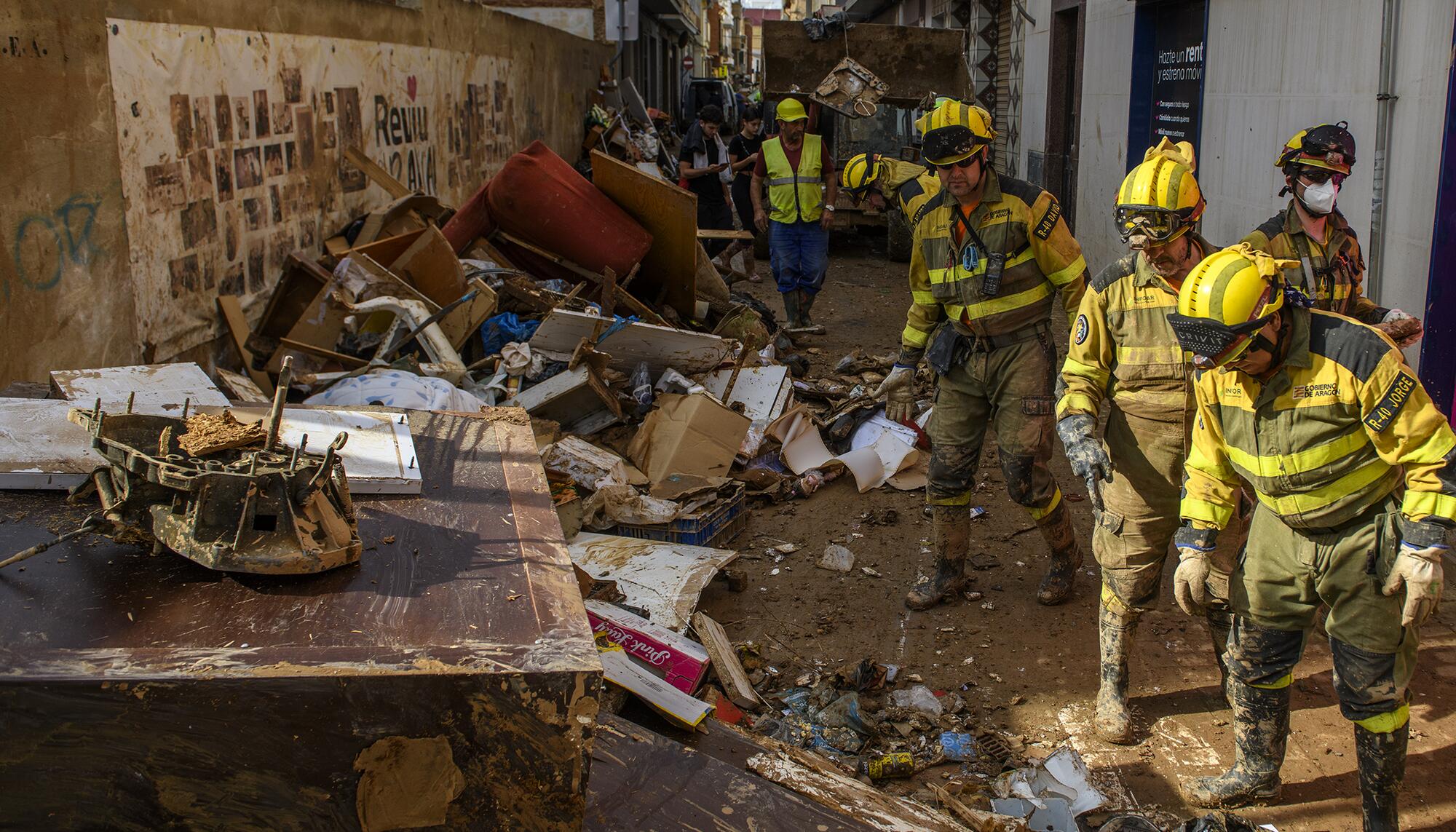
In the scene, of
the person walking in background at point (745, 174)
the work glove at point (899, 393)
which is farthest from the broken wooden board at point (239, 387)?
the person walking in background at point (745, 174)

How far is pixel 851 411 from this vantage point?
6883 millimetres

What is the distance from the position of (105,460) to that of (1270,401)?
8.67 feet

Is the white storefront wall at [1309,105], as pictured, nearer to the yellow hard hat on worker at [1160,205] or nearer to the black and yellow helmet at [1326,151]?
the black and yellow helmet at [1326,151]

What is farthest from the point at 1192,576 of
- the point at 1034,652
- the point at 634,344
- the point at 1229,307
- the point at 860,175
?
the point at 634,344

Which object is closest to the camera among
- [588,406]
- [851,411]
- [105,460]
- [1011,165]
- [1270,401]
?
[105,460]

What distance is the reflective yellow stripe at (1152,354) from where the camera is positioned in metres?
3.62

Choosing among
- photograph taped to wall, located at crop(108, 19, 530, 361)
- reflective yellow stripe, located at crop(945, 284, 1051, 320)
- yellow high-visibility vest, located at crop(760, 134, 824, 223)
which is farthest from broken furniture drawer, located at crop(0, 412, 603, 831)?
yellow high-visibility vest, located at crop(760, 134, 824, 223)

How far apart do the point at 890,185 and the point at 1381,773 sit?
3.94 metres

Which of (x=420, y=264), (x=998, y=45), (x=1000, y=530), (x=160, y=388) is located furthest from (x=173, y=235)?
(x=998, y=45)

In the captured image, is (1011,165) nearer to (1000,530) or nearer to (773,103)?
(773,103)

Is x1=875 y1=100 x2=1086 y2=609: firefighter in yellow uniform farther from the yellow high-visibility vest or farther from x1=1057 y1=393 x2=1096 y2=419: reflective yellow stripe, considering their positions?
the yellow high-visibility vest

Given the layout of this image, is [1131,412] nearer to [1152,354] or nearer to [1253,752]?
[1152,354]

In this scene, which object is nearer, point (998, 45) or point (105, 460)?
point (105, 460)

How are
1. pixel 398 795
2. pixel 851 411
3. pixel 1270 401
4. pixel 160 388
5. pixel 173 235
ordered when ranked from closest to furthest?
pixel 398 795
pixel 1270 401
pixel 160 388
pixel 173 235
pixel 851 411
